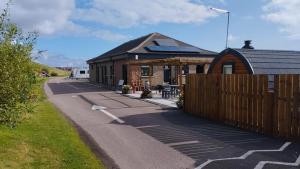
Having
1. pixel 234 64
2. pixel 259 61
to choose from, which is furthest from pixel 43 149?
pixel 234 64

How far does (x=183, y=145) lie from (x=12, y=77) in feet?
14.2

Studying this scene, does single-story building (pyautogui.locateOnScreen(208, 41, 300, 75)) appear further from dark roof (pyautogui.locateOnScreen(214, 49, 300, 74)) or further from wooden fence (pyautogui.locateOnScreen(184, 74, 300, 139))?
wooden fence (pyautogui.locateOnScreen(184, 74, 300, 139))

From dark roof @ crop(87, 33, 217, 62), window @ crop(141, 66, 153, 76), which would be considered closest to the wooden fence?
window @ crop(141, 66, 153, 76)

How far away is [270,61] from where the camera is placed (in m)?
15.3

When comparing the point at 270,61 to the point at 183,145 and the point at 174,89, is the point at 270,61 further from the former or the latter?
the point at 174,89

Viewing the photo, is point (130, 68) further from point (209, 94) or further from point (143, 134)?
point (143, 134)

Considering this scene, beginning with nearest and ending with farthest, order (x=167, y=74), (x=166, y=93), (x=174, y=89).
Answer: (x=166, y=93) → (x=174, y=89) → (x=167, y=74)

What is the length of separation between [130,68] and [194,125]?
20985 millimetres

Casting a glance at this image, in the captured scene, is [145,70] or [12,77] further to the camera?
[145,70]

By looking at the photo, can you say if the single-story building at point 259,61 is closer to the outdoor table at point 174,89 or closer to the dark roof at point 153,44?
the outdoor table at point 174,89

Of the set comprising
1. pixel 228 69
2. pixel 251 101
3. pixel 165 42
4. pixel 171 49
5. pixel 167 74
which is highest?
pixel 165 42

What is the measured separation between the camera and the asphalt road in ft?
25.4

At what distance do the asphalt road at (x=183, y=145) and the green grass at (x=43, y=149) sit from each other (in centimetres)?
61

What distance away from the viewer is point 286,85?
9.95 metres
